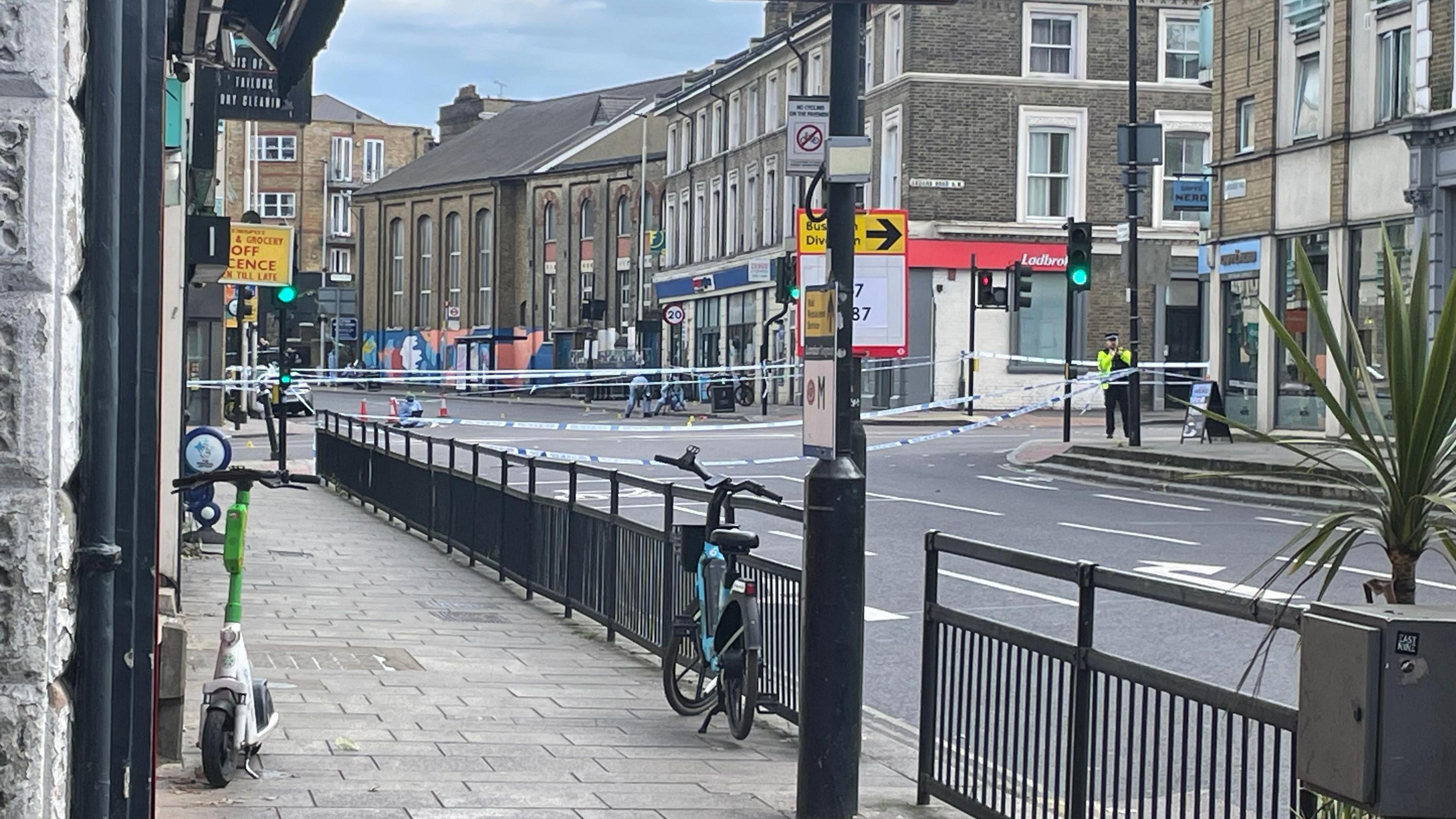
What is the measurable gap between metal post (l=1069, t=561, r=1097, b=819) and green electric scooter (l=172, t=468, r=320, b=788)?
2.88 m

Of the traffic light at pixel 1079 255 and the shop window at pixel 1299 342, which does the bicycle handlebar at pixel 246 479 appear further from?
the traffic light at pixel 1079 255

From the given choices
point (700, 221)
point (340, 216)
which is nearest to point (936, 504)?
point (700, 221)

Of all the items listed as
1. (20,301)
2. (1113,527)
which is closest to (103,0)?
(20,301)

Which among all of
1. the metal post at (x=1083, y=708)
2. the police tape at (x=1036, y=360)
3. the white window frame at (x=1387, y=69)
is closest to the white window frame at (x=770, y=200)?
the police tape at (x=1036, y=360)

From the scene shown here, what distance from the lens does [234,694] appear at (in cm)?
723

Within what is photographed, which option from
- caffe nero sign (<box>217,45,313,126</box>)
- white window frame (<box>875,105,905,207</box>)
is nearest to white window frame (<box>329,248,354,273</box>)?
white window frame (<box>875,105,905,207</box>)

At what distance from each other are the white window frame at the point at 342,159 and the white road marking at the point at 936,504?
90.8 m

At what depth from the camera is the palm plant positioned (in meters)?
4.74

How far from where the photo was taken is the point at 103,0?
3494mm

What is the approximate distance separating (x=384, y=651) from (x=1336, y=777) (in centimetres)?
737

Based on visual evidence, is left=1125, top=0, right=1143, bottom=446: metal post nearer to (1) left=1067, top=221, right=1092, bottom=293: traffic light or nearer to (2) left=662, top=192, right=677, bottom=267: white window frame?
(1) left=1067, top=221, right=1092, bottom=293: traffic light

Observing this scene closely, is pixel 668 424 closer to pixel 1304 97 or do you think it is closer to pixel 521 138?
pixel 1304 97

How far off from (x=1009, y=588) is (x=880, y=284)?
554 cm

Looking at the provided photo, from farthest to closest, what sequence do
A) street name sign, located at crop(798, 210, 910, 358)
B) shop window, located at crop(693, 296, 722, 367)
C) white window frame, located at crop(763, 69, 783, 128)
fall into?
shop window, located at crop(693, 296, 722, 367) → white window frame, located at crop(763, 69, 783, 128) → street name sign, located at crop(798, 210, 910, 358)
